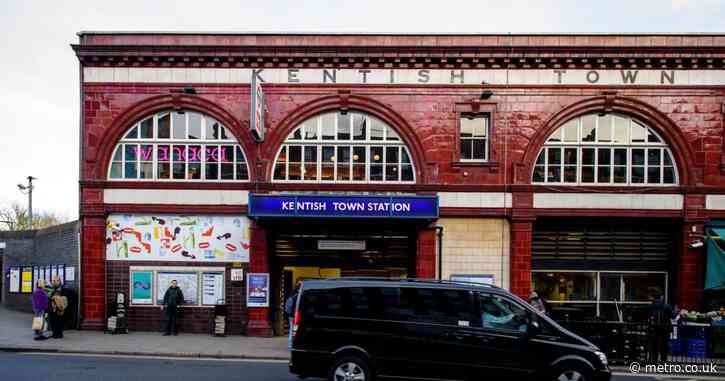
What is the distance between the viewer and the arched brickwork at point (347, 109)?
1786 centimetres

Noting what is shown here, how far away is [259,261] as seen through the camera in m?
17.6

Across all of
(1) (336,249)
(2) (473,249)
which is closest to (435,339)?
(2) (473,249)

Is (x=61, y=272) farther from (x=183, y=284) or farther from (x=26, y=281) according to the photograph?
(x=183, y=284)

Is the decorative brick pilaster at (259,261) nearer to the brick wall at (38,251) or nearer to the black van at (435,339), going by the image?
the brick wall at (38,251)

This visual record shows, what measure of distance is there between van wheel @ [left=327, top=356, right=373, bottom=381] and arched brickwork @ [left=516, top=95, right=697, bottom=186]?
31.9 ft

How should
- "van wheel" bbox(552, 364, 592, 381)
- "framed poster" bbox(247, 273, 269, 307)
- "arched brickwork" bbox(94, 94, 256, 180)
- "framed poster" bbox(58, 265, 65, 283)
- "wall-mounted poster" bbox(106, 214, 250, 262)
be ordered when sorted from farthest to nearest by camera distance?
"framed poster" bbox(58, 265, 65, 283)
"arched brickwork" bbox(94, 94, 256, 180)
"wall-mounted poster" bbox(106, 214, 250, 262)
"framed poster" bbox(247, 273, 269, 307)
"van wheel" bbox(552, 364, 592, 381)

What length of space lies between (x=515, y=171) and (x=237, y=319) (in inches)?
384

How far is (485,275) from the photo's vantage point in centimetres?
1764

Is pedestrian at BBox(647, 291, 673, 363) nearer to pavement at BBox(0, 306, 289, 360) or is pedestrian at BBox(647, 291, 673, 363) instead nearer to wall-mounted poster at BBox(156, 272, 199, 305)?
pavement at BBox(0, 306, 289, 360)

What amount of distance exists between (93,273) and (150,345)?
3.96 m

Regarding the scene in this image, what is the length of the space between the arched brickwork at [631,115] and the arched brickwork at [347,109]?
10.7ft

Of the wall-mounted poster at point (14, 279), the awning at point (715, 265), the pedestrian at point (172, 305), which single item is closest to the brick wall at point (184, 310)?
the pedestrian at point (172, 305)

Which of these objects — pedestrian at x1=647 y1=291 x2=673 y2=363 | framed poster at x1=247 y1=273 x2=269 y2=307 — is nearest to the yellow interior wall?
framed poster at x1=247 y1=273 x2=269 y2=307

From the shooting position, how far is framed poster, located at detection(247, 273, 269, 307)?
17500 millimetres
